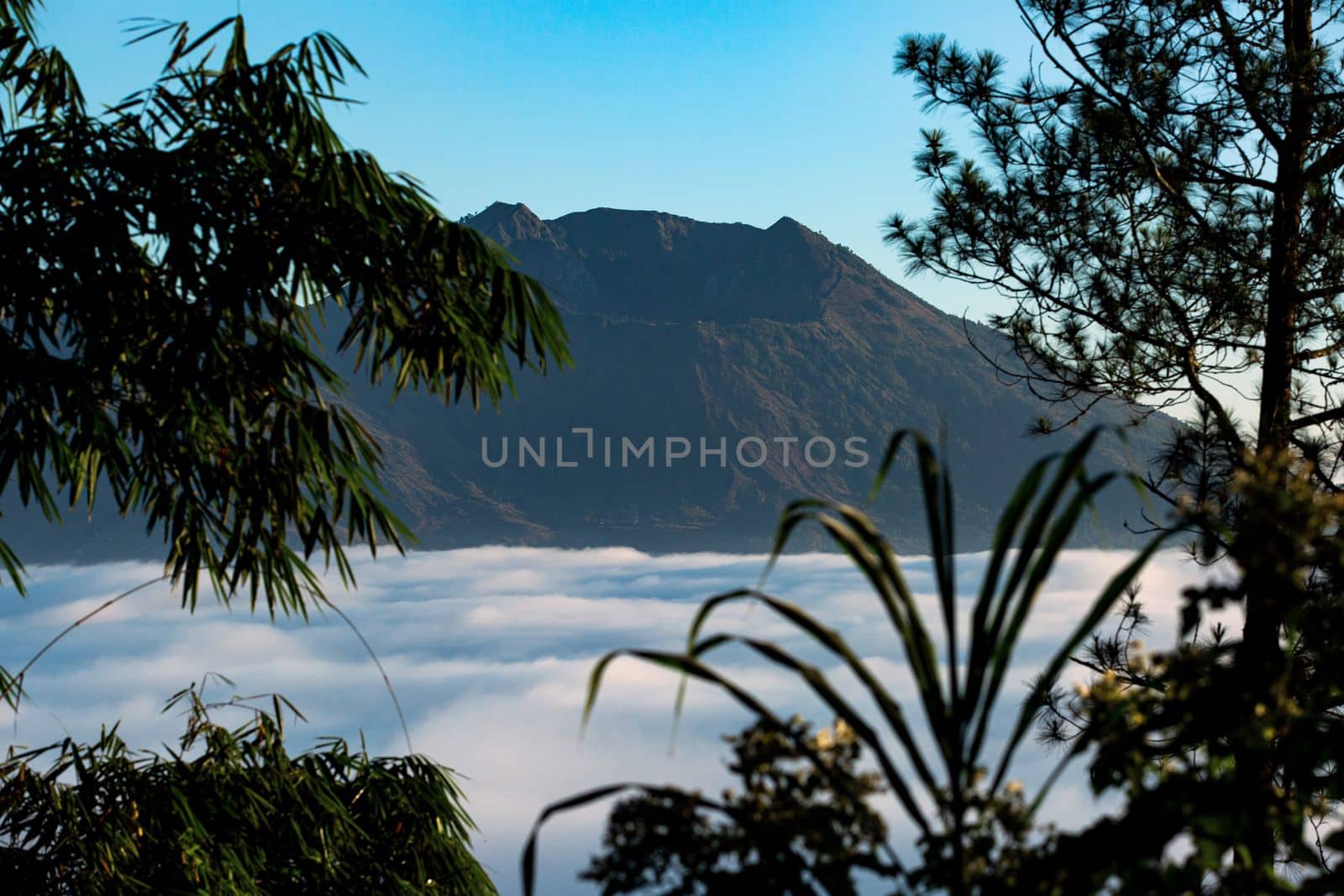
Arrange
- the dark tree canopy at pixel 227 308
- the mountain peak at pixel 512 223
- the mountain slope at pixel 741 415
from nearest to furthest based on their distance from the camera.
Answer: the dark tree canopy at pixel 227 308 → the mountain slope at pixel 741 415 → the mountain peak at pixel 512 223

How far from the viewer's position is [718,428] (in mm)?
77250

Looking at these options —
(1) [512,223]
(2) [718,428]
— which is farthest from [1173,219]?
(1) [512,223]

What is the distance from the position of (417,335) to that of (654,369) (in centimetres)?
7675

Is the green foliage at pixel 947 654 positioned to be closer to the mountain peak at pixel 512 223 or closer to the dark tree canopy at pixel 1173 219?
the dark tree canopy at pixel 1173 219

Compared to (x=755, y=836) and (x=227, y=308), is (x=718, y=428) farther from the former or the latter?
(x=755, y=836)

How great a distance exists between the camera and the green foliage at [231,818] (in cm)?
425

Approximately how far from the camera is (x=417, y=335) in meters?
4.55

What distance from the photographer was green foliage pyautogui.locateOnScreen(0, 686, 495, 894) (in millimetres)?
4250

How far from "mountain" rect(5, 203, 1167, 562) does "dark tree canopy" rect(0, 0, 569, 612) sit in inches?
2503

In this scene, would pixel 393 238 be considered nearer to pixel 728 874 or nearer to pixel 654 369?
pixel 728 874

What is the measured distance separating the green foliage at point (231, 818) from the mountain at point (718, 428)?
63063 millimetres

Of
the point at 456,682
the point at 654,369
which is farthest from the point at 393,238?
the point at 654,369

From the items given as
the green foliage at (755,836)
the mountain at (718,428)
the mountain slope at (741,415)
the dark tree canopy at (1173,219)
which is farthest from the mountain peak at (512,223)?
the green foliage at (755,836)

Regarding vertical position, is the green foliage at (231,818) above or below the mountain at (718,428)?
below
